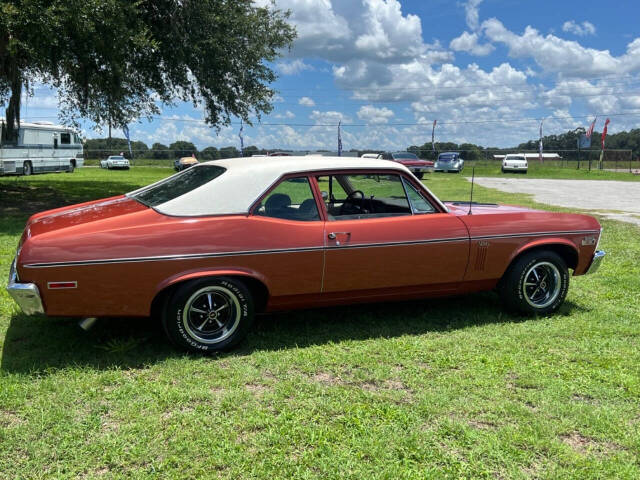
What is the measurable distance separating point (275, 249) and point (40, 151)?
2714cm

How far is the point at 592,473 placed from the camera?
8.14 feet

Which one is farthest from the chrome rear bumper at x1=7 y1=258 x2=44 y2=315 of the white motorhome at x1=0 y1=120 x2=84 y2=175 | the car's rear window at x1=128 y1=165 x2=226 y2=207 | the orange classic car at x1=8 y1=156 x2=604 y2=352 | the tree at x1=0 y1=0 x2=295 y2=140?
the white motorhome at x1=0 y1=120 x2=84 y2=175

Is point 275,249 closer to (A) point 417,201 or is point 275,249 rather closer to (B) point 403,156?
(A) point 417,201

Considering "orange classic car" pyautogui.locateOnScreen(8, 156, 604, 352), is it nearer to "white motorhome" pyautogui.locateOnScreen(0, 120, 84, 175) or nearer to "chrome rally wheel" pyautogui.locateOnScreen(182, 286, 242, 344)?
"chrome rally wheel" pyautogui.locateOnScreen(182, 286, 242, 344)

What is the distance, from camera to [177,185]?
4.21 m

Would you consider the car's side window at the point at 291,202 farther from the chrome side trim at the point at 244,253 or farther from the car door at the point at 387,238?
the chrome side trim at the point at 244,253

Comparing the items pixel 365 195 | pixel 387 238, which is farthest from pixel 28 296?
pixel 365 195

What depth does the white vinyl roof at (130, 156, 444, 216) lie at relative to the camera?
12.3ft

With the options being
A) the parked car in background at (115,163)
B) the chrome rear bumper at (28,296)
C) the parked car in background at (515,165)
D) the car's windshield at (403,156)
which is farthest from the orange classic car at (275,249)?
the parked car in background at (115,163)

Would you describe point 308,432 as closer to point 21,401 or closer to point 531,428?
point 531,428

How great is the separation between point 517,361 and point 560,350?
1.60 ft

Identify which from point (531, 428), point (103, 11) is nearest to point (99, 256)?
point (531, 428)

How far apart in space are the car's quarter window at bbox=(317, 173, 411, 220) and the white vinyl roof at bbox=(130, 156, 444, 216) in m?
0.16

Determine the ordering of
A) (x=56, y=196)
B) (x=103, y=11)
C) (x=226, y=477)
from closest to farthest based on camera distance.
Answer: (x=226, y=477) → (x=103, y=11) → (x=56, y=196)
